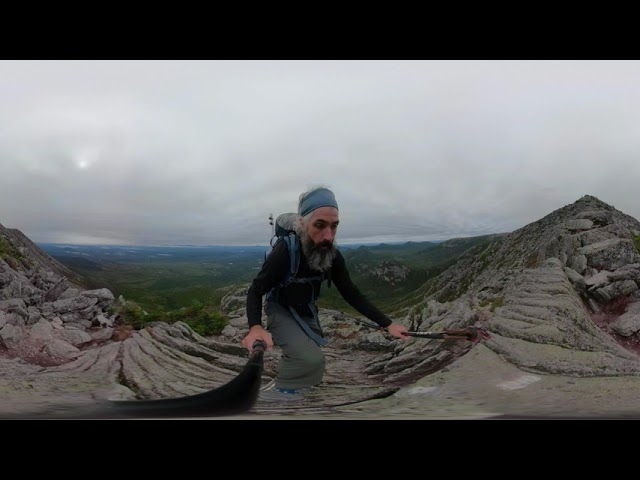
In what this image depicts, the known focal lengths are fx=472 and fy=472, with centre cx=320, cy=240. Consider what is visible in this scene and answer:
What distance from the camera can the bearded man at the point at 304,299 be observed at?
6.86 feet

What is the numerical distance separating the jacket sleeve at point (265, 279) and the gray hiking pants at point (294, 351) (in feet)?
0.34

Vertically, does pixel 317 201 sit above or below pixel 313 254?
above

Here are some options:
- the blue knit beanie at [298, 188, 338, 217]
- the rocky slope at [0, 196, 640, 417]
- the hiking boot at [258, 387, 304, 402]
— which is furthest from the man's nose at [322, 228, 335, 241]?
the hiking boot at [258, 387, 304, 402]

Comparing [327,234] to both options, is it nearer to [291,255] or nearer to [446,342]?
[291,255]

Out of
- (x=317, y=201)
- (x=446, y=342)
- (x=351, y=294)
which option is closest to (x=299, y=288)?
(x=351, y=294)

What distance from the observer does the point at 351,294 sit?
2.23 meters

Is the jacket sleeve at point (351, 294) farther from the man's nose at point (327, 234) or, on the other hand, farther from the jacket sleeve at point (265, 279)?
the jacket sleeve at point (265, 279)

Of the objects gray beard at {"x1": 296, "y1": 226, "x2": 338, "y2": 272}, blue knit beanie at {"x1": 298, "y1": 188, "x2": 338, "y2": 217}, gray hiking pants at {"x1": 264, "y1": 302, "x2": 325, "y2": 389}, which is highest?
blue knit beanie at {"x1": 298, "y1": 188, "x2": 338, "y2": 217}

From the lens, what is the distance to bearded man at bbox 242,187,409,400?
2.09 metres

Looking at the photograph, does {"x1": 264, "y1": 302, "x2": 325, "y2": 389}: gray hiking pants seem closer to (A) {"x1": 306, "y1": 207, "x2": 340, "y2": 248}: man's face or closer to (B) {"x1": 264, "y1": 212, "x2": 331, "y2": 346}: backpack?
(B) {"x1": 264, "y1": 212, "x2": 331, "y2": 346}: backpack

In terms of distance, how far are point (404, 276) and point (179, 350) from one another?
3.69 feet

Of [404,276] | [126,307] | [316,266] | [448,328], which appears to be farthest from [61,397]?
[448,328]

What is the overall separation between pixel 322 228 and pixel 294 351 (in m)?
0.60

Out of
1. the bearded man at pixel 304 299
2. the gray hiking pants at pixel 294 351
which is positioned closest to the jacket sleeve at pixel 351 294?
the bearded man at pixel 304 299
